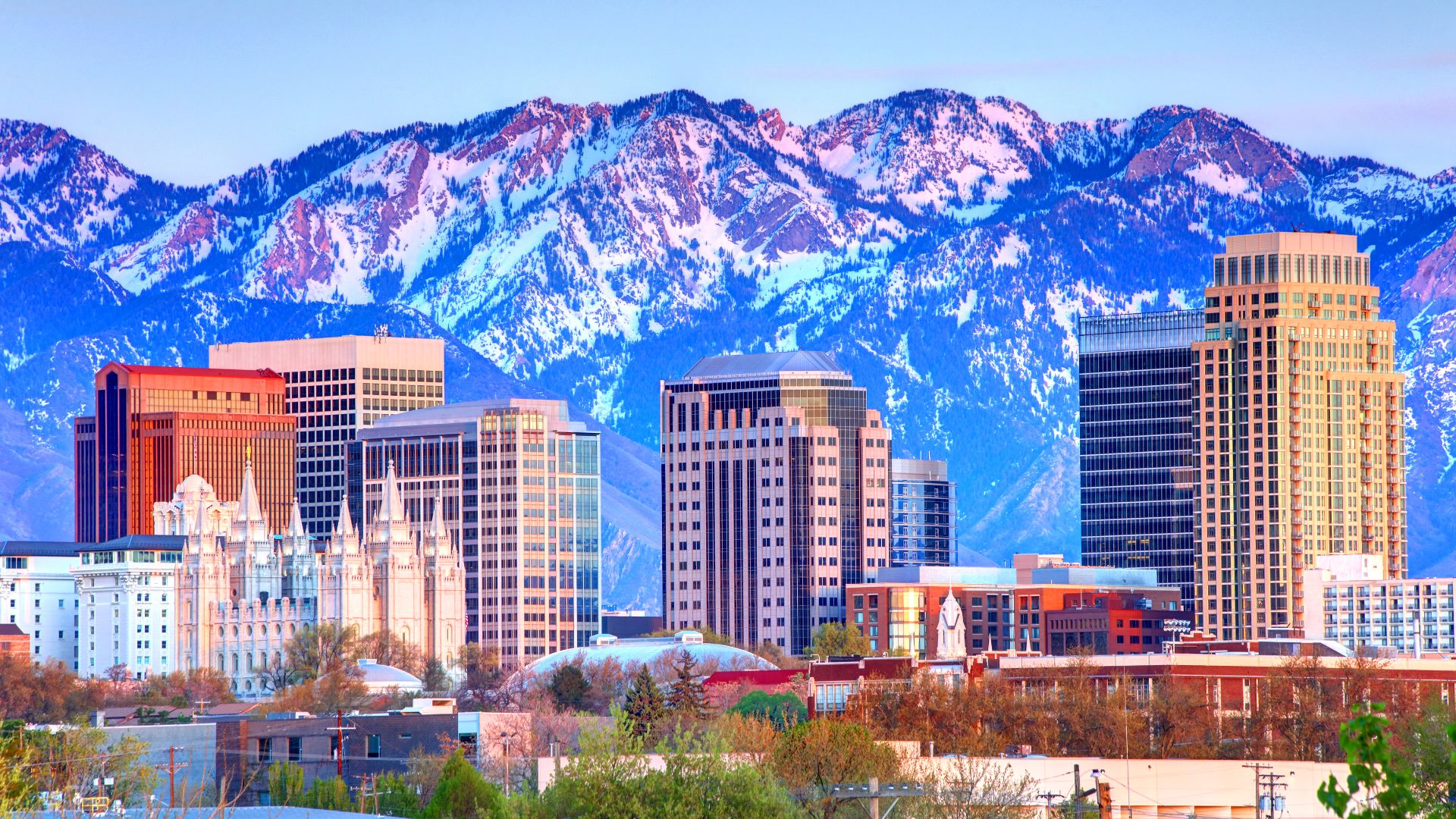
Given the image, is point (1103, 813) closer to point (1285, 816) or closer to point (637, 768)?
point (637, 768)

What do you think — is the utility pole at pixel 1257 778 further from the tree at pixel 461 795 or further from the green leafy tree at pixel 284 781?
the green leafy tree at pixel 284 781

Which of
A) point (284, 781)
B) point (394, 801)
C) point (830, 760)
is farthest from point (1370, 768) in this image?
point (284, 781)

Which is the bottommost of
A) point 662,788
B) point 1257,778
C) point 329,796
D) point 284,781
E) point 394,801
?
point 284,781

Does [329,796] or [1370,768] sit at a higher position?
[1370,768]

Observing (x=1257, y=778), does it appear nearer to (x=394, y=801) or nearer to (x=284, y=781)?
(x=394, y=801)

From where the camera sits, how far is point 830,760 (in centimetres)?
15412

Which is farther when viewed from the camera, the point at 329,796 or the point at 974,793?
the point at 329,796

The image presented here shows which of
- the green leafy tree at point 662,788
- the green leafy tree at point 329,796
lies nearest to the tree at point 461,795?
the green leafy tree at point 329,796

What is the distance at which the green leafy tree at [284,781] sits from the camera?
7057 inches

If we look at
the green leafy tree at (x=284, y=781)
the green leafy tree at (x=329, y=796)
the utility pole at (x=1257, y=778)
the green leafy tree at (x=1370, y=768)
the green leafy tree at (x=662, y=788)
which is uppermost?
the green leafy tree at (x=1370, y=768)

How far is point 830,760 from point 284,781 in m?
49.9

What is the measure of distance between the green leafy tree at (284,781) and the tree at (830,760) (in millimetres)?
32938

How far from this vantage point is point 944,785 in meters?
151

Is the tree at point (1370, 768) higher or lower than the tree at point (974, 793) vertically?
higher
